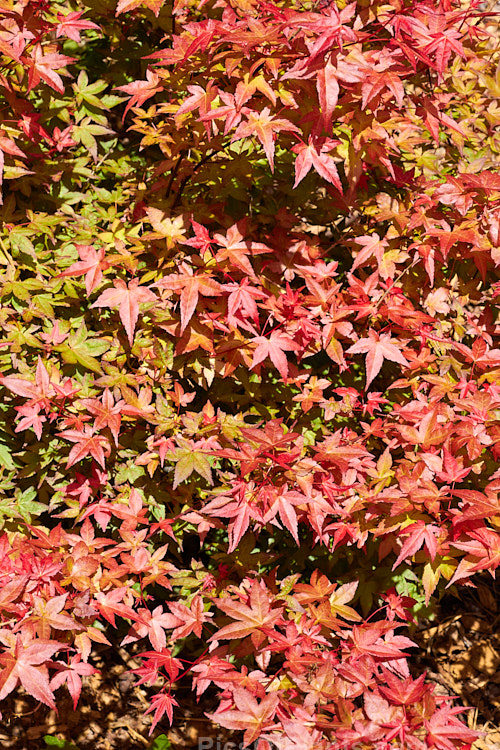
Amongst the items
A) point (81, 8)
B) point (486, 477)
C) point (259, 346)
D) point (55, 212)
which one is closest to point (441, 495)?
point (486, 477)

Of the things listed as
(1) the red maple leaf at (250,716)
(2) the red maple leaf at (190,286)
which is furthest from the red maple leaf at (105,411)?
(1) the red maple leaf at (250,716)

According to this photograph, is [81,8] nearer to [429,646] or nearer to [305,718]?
[305,718]

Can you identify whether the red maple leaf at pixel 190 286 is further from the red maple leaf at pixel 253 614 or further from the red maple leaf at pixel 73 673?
the red maple leaf at pixel 73 673

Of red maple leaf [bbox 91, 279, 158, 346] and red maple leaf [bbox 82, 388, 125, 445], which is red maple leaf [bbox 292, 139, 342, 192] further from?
red maple leaf [bbox 82, 388, 125, 445]

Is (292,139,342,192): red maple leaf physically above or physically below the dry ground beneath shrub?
above

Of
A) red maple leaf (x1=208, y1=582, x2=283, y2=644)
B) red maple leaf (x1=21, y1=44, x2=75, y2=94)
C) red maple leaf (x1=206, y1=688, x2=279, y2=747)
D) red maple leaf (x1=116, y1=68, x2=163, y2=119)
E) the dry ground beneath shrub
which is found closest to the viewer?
red maple leaf (x1=206, y1=688, x2=279, y2=747)

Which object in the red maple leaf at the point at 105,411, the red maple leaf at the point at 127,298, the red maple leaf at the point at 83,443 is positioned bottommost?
the red maple leaf at the point at 83,443

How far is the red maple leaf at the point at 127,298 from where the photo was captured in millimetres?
2258

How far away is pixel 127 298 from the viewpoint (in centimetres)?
228

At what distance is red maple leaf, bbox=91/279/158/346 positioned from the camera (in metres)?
2.26

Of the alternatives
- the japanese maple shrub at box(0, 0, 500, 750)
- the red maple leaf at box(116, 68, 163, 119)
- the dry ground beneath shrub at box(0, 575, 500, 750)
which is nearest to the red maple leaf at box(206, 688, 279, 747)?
the japanese maple shrub at box(0, 0, 500, 750)

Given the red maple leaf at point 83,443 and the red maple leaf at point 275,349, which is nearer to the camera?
the red maple leaf at point 275,349

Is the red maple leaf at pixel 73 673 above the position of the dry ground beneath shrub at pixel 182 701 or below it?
above

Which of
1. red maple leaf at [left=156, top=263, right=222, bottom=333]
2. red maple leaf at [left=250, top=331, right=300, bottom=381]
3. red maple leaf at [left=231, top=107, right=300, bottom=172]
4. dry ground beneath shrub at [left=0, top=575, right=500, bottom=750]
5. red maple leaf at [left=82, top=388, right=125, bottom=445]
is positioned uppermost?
red maple leaf at [left=231, top=107, right=300, bottom=172]
